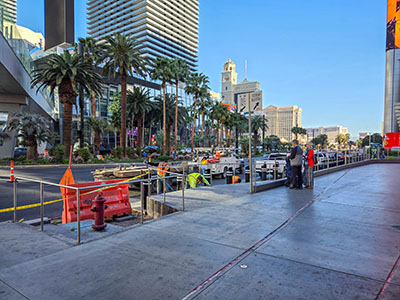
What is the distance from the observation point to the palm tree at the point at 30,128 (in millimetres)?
25812

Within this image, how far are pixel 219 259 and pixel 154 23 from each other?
5322 inches

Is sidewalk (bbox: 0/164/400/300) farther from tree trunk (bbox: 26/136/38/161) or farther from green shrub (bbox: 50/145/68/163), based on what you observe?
tree trunk (bbox: 26/136/38/161)

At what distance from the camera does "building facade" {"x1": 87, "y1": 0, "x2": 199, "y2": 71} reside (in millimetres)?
120688

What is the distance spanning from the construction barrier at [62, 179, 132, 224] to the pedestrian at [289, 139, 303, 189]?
602cm

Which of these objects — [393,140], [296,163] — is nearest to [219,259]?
[296,163]

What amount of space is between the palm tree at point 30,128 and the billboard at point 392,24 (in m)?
73.0

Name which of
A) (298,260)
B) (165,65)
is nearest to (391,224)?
(298,260)

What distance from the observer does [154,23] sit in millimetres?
122562

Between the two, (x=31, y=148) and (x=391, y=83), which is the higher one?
(x=391, y=83)

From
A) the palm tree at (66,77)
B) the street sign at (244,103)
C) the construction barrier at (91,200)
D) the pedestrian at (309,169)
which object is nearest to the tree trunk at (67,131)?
the palm tree at (66,77)

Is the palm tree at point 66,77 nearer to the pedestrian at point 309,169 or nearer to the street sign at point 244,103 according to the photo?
the street sign at point 244,103

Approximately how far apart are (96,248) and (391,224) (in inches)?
231

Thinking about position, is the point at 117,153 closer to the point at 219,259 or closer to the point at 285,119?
the point at 219,259

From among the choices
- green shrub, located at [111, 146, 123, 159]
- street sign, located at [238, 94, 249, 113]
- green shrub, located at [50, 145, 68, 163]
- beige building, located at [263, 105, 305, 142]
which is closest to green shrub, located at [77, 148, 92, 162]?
green shrub, located at [50, 145, 68, 163]
